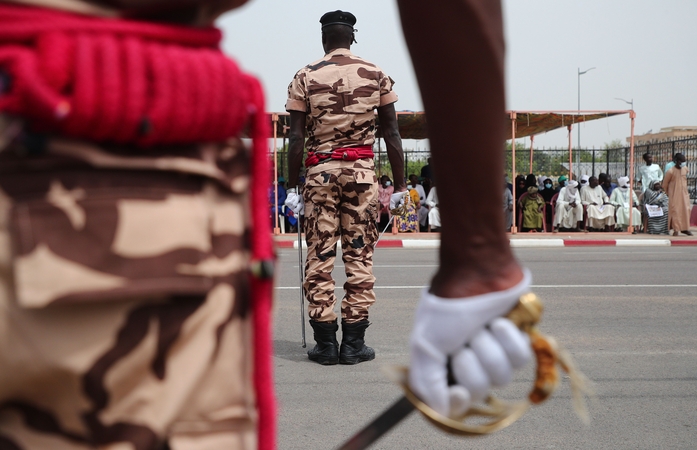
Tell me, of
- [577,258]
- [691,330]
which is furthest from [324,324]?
[577,258]

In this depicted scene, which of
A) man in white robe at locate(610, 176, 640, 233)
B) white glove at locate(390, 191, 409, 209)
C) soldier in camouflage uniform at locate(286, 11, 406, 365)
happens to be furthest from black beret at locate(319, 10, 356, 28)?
man in white robe at locate(610, 176, 640, 233)

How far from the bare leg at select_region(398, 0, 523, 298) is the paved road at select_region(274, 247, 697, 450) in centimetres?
257

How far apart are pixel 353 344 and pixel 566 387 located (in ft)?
4.23

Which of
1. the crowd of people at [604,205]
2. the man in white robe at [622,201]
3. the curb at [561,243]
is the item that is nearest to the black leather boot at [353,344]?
the curb at [561,243]

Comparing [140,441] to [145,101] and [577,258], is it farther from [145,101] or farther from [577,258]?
[577,258]

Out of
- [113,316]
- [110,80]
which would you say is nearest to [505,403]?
[113,316]

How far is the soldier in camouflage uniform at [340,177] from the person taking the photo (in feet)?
15.7

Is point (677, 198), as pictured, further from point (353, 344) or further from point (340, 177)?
point (340, 177)

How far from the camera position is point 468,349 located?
1.02m

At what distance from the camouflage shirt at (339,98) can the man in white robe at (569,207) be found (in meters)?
13.7

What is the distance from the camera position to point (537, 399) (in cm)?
107

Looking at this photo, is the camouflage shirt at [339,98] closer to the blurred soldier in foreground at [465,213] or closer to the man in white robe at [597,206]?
the blurred soldier in foreground at [465,213]

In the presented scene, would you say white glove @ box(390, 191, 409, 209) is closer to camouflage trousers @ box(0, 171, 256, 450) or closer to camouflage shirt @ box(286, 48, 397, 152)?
camouflage shirt @ box(286, 48, 397, 152)

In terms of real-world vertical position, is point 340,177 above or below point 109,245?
above
